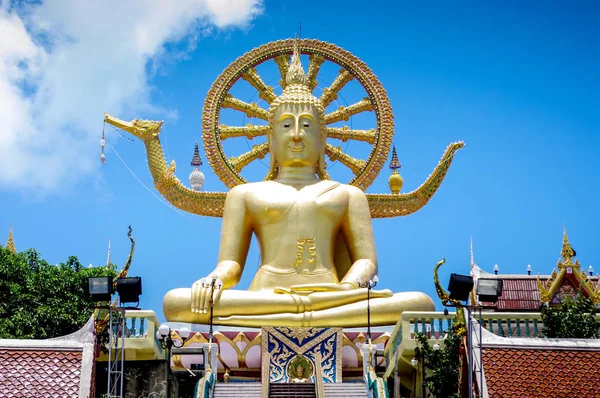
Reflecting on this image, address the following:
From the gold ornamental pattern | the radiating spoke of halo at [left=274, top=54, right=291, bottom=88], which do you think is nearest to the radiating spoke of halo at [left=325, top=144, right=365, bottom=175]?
the gold ornamental pattern

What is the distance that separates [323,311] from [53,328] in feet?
23.1

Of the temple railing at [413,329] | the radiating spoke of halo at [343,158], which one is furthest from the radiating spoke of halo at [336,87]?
the temple railing at [413,329]

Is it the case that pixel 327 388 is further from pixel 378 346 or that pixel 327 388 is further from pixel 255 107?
pixel 255 107

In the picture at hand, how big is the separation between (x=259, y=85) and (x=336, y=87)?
4.63ft

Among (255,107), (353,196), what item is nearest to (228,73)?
(255,107)

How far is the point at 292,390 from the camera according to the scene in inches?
632

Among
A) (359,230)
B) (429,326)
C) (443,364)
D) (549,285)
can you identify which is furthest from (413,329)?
(549,285)

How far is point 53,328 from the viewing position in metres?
22.9

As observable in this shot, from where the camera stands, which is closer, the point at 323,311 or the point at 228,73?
the point at 323,311

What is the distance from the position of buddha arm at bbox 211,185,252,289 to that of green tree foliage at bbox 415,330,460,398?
4.38m

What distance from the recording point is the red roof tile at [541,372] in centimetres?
1507

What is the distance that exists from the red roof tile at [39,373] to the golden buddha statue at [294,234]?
3.06 m

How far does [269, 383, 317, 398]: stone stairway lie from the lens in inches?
622

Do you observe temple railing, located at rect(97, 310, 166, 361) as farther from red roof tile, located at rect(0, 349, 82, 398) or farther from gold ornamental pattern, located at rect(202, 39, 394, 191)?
gold ornamental pattern, located at rect(202, 39, 394, 191)
